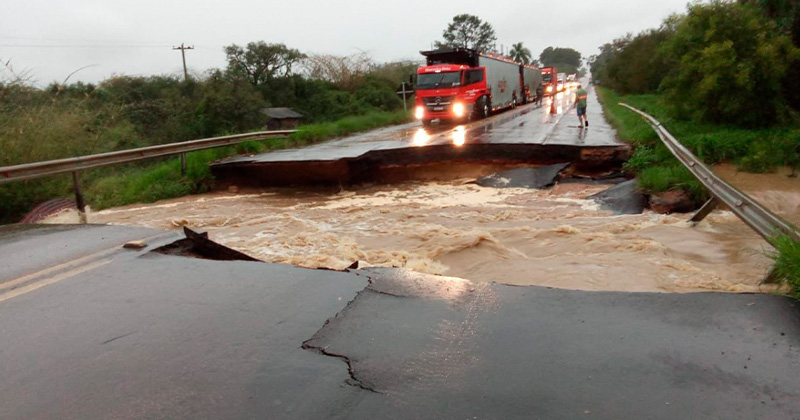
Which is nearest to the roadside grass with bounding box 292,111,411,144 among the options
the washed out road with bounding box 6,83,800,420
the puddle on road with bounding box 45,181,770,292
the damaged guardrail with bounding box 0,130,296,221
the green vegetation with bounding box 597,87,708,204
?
the damaged guardrail with bounding box 0,130,296,221

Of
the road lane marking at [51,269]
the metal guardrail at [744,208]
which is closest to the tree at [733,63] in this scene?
the metal guardrail at [744,208]

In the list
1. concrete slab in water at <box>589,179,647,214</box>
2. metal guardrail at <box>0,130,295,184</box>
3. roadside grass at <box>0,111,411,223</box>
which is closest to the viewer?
metal guardrail at <box>0,130,295,184</box>

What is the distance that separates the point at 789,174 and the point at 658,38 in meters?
31.3

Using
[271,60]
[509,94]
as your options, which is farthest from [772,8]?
[271,60]

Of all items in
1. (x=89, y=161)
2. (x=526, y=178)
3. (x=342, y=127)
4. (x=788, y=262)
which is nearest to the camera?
(x=788, y=262)

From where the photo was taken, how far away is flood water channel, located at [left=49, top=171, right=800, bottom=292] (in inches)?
231

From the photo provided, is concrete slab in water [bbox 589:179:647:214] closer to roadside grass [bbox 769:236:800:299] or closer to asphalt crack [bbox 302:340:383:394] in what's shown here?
roadside grass [bbox 769:236:800:299]

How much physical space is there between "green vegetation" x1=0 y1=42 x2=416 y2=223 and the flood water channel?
1407 millimetres

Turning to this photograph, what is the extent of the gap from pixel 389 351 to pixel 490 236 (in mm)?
4531

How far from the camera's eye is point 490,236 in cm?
762

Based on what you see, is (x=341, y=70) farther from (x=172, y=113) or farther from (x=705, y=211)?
(x=705, y=211)

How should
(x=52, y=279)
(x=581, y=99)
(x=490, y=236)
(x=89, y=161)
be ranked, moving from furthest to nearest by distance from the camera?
(x=581, y=99) < (x=89, y=161) < (x=490, y=236) < (x=52, y=279)

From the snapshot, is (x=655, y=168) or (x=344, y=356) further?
(x=655, y=168)

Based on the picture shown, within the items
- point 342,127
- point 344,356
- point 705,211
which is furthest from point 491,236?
point 342,127
